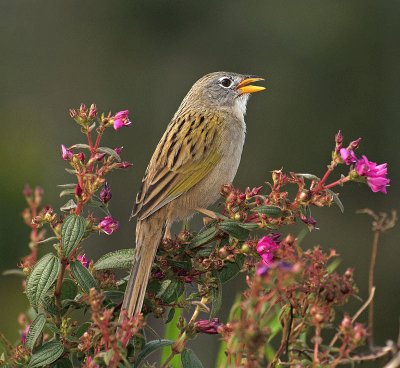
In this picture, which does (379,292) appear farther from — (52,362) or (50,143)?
(52,362)

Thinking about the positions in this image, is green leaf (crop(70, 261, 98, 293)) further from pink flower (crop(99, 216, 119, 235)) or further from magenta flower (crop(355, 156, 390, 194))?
magenta flower (crop(355, 156, 390, 194))

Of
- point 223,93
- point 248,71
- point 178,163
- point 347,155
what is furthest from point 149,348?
point 248,71

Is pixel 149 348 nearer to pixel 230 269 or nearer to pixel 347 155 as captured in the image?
pixel 230 269

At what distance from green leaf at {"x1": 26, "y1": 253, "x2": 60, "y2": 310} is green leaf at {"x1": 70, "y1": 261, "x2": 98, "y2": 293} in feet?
0.18

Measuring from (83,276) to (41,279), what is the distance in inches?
4.8

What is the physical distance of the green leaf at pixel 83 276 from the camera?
295 cm

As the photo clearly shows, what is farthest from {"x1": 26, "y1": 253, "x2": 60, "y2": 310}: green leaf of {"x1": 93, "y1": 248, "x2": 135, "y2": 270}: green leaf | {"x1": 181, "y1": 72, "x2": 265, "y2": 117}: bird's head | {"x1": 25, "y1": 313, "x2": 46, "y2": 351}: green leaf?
{"x1": 181, "y1": 72, "x2": 265, "y2": 117}: bird's head

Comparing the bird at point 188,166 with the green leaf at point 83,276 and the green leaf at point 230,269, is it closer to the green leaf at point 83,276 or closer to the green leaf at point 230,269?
the green leaf at point 230,269

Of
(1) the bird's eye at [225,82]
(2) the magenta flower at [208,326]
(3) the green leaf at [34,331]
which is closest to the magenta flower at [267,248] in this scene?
(2) the magenta flower at [208,326]

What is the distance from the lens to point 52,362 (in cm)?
287

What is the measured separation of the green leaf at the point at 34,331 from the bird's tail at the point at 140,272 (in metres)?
0.24

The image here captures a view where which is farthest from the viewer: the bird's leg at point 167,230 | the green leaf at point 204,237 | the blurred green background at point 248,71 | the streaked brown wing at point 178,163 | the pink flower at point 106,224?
the blurred green background at point 248,71

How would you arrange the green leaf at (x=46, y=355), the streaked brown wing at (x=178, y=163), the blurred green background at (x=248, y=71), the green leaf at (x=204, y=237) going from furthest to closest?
the blurred green background at (x=248, y=71) < the streaked brown wing at (x=178, y=163) < the green leaf at (x=204, y=237) < the green leaf at (x=46, y=355)

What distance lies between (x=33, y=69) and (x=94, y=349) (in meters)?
17.0
